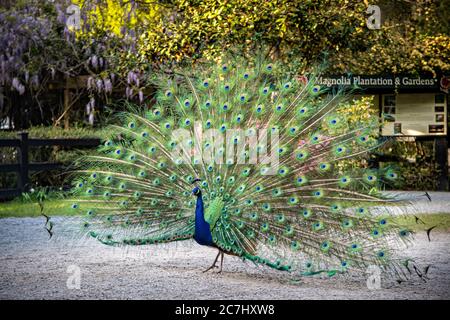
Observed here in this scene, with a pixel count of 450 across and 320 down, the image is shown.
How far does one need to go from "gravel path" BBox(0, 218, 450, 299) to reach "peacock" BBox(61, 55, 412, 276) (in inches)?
10.5

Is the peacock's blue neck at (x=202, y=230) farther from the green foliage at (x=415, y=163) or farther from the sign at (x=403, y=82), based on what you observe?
the sign at (x=403, y=82)

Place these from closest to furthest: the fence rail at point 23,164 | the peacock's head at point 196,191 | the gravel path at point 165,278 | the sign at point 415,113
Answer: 1. the gravel path at point 165,278
2. the peacock's head at point 196,191
3. the fence rail at point 23,164
4. the sign at point 415,113

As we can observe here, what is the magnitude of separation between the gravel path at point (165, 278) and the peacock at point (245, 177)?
265 mm

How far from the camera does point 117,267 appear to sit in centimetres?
893

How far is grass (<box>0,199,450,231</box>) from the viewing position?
13.1 m

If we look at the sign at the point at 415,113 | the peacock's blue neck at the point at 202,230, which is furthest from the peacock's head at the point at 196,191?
the sign at the point at 415,113

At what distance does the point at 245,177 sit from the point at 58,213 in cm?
768

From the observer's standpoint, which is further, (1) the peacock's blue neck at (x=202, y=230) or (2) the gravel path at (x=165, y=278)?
(1) the peacock's blue neck at (x=202, y=230)

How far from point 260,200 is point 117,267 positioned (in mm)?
2076

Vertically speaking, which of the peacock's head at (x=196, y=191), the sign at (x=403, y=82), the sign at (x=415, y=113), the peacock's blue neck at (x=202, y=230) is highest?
the sign at (x=403, y=82)

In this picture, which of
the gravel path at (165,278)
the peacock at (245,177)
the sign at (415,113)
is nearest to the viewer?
the gravel path at (165,278)

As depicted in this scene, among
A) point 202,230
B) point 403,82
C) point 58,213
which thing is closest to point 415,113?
point 403,82

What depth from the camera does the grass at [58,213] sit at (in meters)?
13.1

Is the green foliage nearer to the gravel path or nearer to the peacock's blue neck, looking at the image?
the gravel path
